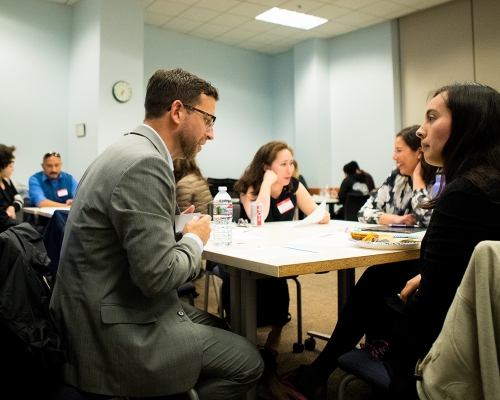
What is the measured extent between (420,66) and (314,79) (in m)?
1.61

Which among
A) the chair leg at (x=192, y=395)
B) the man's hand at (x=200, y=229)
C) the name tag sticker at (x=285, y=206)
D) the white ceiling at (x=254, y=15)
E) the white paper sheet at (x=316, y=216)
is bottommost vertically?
the chair leg at (x=192, y=395)

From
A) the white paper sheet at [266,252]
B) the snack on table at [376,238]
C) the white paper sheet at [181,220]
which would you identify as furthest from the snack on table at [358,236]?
the white paper sheet at [181,220]

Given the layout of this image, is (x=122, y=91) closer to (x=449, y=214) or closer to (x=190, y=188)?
(x=190, y=188)

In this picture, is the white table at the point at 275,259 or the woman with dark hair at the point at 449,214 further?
the white table at the point at 275,259

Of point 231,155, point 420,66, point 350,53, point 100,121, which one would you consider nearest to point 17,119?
point 100,121

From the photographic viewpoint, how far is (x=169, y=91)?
1392 mm

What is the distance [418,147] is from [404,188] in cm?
25

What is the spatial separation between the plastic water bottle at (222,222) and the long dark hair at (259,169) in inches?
38.1

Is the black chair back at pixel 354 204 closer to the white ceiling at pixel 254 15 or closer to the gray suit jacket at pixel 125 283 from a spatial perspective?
the white ceiling at pixel 254 15

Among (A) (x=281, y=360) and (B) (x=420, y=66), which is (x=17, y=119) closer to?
(A) (x=281, y=360)

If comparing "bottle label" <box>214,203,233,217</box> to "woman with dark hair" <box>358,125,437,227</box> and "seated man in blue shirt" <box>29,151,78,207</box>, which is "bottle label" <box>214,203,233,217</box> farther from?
"seated man in blue shirt" <box>29,151,78,207</box>

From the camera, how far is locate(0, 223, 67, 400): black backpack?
1011mm

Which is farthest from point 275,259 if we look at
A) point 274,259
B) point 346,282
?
point 346,282

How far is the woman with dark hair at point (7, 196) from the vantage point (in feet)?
11.6
